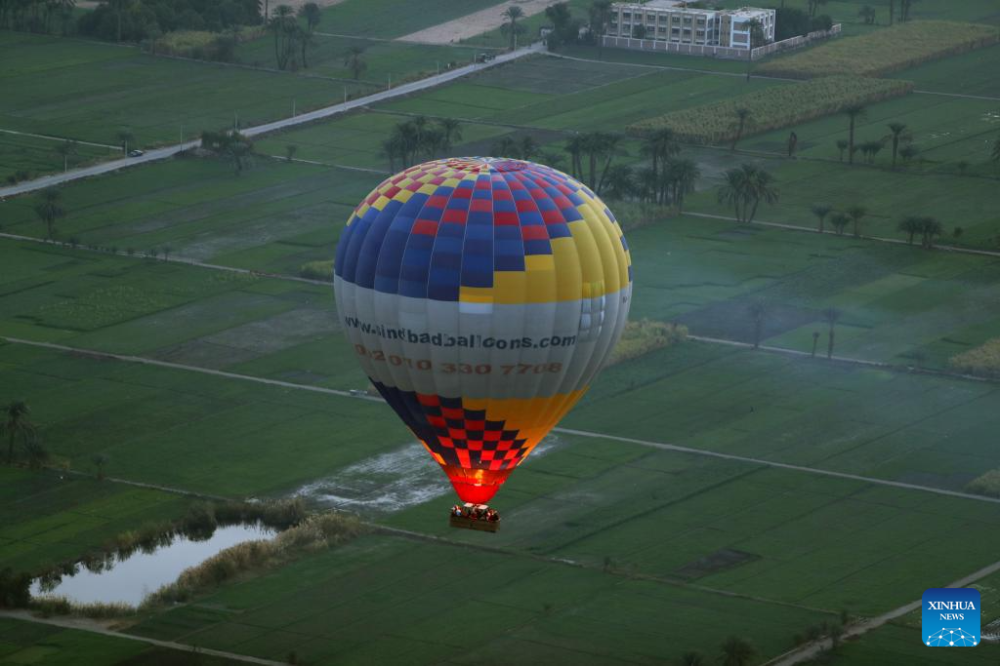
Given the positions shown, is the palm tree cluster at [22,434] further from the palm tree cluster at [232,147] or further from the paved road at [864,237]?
the palm tree cluster at [232,147]

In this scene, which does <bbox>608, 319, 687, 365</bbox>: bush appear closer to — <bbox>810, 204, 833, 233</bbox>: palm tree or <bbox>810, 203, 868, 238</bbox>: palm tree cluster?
<bbox>810, 203, 868, 238</bbox>: palm tree cluster

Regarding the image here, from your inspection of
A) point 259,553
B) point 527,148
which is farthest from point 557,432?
point 527,148

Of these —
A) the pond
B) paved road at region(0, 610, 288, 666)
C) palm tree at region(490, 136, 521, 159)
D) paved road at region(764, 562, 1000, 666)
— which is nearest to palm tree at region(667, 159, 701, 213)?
palm tree at region(490, 136, 521, 159)

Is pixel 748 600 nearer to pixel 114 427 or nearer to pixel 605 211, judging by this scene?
pixel 605 211

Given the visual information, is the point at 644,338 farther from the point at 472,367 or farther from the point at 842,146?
the point at 842,146

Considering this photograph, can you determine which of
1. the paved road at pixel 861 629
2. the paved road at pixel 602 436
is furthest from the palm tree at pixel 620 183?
the paved road at pixel 861 629

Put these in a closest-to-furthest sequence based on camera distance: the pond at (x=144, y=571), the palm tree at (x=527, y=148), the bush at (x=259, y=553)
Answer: the bush at (x=259, y=553)
the pond at (x=144, y=571)
the palm tree at (x=527, y=148)
